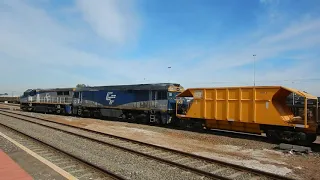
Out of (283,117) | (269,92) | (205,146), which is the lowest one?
(205,146)

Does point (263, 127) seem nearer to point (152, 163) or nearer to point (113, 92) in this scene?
point (152, 163)

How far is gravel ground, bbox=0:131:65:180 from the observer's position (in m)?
7.62

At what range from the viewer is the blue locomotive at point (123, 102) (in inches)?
903

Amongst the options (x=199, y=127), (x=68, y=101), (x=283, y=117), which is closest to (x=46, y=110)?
(x=68, y=101)

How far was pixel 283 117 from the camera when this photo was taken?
46.4 feet

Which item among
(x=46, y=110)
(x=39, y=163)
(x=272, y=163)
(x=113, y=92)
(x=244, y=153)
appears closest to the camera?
(x=39, y=163)

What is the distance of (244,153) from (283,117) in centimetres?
392

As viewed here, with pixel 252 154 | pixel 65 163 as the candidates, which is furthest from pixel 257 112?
pixel 65 163

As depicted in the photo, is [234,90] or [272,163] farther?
[234,90]

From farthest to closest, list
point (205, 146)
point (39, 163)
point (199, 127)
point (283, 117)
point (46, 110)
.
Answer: point (46, 110), point (199, 127), point (283, 117), point (205, 146), point (39, 163)

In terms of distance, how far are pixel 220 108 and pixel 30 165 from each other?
10.9 metres

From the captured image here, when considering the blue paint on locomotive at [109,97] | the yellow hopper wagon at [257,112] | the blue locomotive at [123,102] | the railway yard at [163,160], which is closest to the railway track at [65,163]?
the railway yard at [163,160]

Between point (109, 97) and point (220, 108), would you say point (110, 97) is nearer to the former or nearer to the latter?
point (109, 97)

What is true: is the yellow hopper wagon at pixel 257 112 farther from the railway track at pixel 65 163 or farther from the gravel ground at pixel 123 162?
the railway track at pixel 65 163
